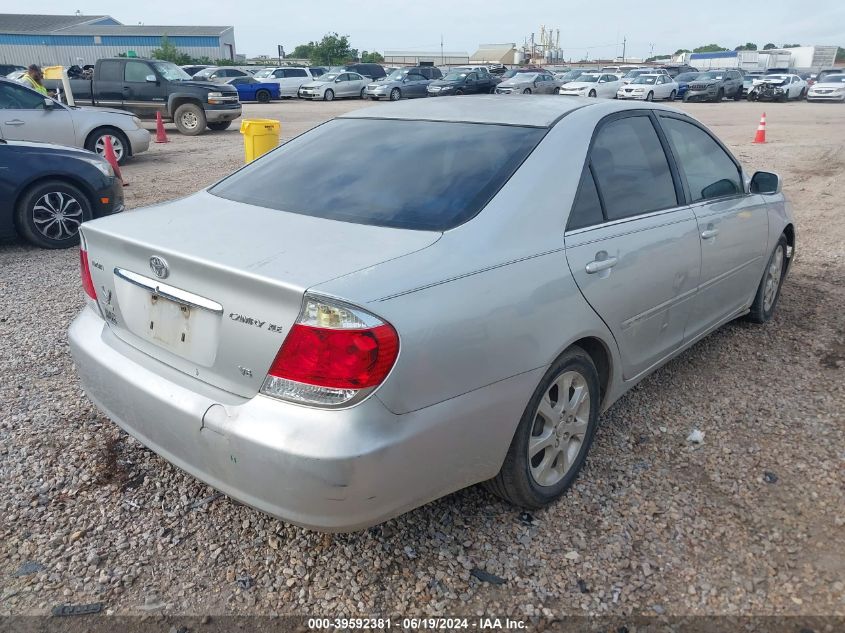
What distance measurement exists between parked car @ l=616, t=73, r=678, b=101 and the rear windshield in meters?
32.0

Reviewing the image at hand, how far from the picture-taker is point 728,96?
117ft

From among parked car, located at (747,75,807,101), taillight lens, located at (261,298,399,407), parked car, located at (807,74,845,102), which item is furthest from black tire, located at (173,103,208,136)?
parked car, located at (807,74,845,102)

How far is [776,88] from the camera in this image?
34750 millimetres

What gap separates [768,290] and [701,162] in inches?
58.2

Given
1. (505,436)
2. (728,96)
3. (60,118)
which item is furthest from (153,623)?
(728,96)

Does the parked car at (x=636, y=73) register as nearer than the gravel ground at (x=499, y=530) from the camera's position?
No

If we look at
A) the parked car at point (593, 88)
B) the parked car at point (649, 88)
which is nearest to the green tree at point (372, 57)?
the parked car at point (593, 88)

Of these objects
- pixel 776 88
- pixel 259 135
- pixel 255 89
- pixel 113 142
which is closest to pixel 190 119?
pixel 113 142

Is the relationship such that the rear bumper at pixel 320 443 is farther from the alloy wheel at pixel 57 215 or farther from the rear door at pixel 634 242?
the alloy wheel at pixel 57 215

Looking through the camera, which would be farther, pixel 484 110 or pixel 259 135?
pixel 259 135

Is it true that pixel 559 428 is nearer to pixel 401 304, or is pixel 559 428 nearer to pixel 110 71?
pixel 401 304

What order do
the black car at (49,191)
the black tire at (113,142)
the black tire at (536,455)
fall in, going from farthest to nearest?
1. the black tire at (113,142)
2. the black car at (49,191)
3. the black tire at (536,455)

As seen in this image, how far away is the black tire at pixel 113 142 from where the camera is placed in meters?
11.6

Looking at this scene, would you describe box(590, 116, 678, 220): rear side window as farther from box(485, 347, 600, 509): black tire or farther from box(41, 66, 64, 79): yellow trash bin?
box(41, 66, 64, 79): yellow trash bin
